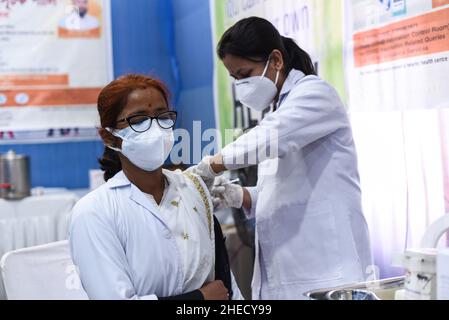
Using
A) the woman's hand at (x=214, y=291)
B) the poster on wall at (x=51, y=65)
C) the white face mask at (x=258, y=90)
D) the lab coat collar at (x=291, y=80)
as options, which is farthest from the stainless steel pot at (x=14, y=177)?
the woman's hand at (x=214, y=291)

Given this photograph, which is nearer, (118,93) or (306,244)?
(118,93)

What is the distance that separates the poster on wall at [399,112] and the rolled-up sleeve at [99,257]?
0.97m

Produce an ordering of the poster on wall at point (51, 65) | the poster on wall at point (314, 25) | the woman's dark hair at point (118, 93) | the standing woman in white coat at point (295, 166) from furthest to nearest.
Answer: the poster on wall at point (51, 65) < the poster on wall at point (314, 25) < the standing woman in white coat at point (295, 166) < the woman's dark hair at point (118, 93)

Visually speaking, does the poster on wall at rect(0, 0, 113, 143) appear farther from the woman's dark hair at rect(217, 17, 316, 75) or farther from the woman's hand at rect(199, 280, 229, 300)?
the woman's hand at rect(199, 280, 229, 300)

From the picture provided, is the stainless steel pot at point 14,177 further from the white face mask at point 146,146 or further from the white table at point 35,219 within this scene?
the white face mask at point 146,146

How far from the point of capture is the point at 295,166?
179cm

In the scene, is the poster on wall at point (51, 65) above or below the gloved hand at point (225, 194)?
above

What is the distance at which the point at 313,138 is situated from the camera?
1.69m

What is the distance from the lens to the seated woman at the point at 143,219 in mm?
1367

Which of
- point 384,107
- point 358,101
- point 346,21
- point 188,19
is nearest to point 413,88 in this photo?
point 384,107

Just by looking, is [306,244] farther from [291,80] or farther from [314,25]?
[314,25]

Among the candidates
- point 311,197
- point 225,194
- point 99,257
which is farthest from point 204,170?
point 99,257

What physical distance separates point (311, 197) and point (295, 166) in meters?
0.10

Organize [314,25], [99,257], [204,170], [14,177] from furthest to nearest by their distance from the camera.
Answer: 1. [14,177]
2. [314,25]
3. [204,170]
4. [99,257]
